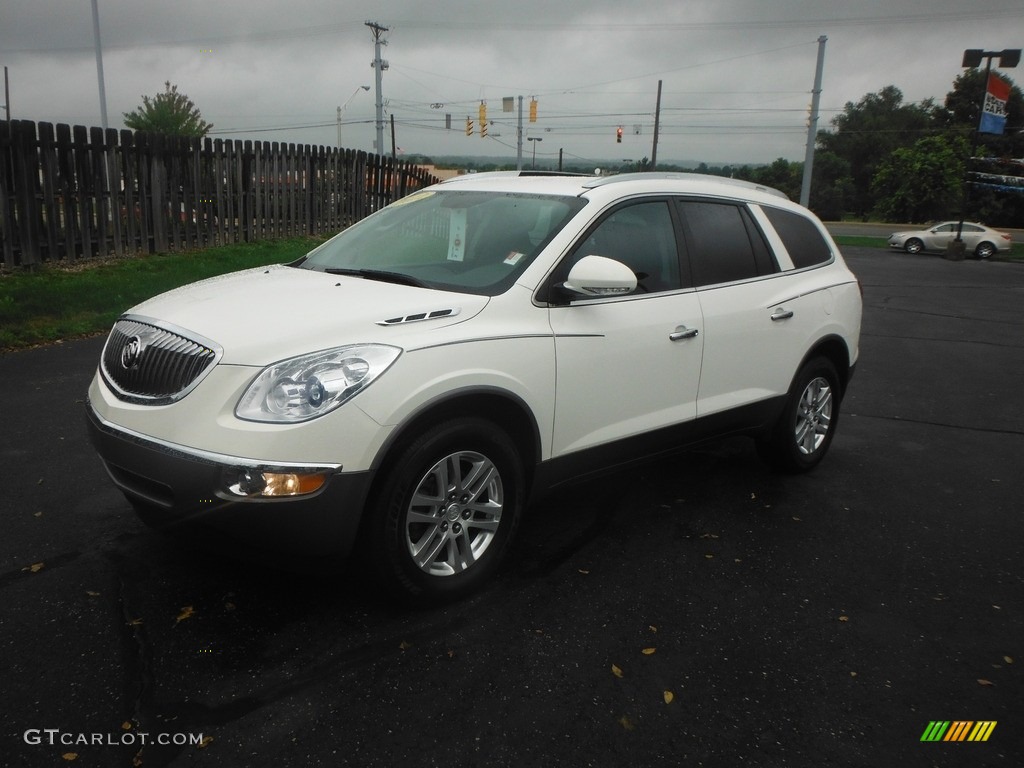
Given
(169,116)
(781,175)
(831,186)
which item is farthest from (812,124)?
(781,175)

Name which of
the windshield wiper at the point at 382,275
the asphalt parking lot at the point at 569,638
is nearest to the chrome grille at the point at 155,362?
the asphalt parking lot at the point at 569,638

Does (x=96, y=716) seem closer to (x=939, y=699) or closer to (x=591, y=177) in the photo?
(x=939, y=699)

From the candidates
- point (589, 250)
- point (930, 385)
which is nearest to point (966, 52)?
point (930, 385)

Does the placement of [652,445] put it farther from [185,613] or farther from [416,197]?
[185,613]

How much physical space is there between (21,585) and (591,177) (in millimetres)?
3398

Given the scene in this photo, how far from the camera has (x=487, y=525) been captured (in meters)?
3.64

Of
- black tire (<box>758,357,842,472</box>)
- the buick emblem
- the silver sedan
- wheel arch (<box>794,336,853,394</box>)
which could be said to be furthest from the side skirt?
the silver sedan

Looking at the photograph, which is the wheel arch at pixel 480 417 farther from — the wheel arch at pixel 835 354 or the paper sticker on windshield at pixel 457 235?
the wheel arch at pixel 835 354

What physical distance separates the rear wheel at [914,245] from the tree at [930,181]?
36.2 m

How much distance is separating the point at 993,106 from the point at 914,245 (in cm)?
559

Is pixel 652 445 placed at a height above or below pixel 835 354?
below

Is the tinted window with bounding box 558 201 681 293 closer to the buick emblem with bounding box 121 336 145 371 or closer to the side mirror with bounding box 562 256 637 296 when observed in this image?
the side mirror with bounding box 562 256 637 296

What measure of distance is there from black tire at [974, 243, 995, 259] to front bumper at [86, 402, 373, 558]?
110 ft

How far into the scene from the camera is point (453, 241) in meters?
4.30
